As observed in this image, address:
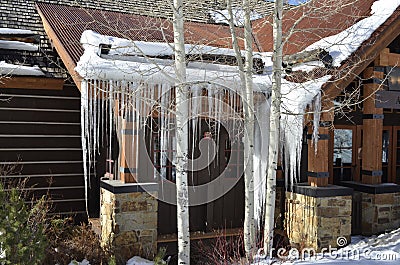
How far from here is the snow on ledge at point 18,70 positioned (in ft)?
23.9

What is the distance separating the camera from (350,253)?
628 cm

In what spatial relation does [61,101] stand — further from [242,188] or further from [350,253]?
[350,253]

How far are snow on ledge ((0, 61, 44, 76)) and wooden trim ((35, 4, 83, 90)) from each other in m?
0.51

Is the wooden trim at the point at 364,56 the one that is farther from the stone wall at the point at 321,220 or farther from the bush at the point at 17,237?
the bush at the point at 17,237

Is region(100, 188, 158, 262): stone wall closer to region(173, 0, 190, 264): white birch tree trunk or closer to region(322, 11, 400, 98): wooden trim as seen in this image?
region(173, 0, 190, 264): white birch tree trunk

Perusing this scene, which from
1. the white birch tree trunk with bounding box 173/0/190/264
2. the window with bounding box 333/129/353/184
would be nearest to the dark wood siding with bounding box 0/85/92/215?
the white birch tree trunk with bounding box 173/0/190/264

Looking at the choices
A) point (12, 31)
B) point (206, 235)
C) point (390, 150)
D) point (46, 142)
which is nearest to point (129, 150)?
point (206, 235)

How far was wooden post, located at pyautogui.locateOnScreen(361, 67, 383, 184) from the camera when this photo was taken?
295 inches

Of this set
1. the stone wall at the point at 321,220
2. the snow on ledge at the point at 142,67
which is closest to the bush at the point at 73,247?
the snow on ledge at the point at 142,67

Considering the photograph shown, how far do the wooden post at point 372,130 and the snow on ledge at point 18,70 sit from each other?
18.0 ft

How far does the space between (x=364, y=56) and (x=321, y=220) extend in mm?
2612

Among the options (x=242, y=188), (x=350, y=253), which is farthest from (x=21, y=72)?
(x=350, y=253)

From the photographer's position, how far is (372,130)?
296 inches

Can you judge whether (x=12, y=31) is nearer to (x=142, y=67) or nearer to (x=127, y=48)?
(x=127, y=48)
